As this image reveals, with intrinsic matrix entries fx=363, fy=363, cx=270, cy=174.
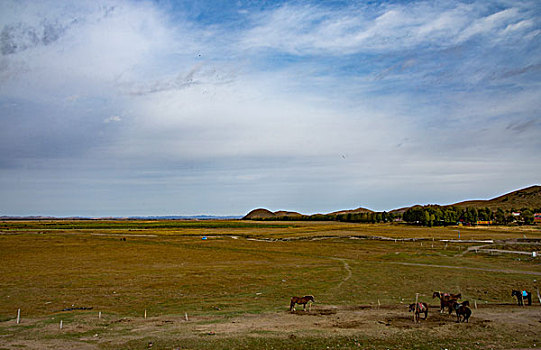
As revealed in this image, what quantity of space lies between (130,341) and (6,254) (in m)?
53.4

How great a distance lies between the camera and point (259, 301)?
88.9ft

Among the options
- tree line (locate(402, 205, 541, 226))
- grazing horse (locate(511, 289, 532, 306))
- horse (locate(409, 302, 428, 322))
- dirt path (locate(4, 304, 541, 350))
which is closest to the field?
dirt path (locate(4, 304, 541, 350))

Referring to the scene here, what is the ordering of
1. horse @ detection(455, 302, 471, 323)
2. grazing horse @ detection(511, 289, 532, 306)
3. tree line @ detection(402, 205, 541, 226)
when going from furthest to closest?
tree line @ detection(402, 205, 541, 226), grazing horse @ detection(511, 289, 532, 306), horse @ detection(455, 302, 471, 323)

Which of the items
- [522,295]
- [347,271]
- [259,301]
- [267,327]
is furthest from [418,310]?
[347,271]

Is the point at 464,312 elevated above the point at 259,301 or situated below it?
above

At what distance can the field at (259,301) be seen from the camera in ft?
56.5

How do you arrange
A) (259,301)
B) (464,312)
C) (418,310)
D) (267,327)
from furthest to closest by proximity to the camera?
(259,301)
(418,310)
(464,312)
(267,327)

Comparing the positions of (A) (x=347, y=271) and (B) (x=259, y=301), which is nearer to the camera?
(B) (x=259, y=301)

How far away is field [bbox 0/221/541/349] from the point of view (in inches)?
679

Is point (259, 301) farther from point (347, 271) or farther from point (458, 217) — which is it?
point (458, 217)

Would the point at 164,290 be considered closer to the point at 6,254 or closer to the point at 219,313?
the point at 219,313

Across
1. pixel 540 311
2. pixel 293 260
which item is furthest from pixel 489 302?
pixel 293 260

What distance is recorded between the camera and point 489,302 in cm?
2638

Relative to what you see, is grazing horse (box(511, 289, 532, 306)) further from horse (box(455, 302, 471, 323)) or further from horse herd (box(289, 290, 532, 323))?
horse (box(455, 302, 471, 323))
